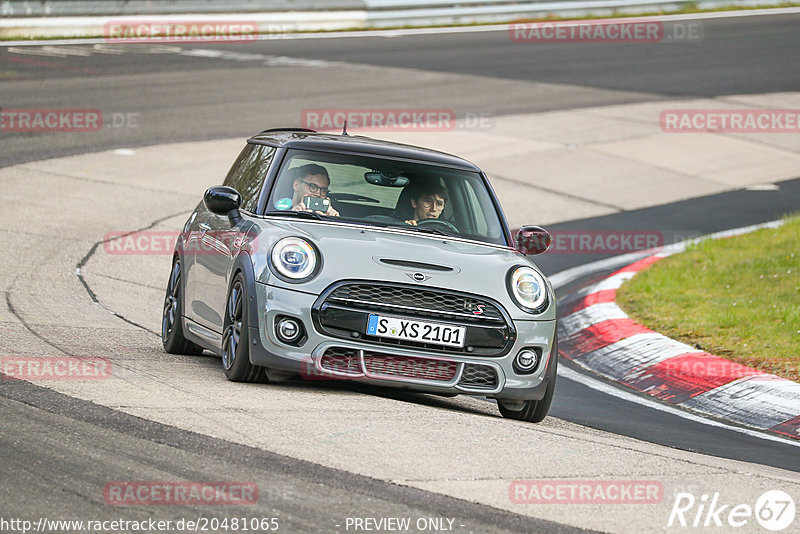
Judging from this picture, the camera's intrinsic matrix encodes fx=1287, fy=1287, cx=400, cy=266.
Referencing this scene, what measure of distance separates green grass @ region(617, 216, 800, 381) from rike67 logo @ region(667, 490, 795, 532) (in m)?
3.45

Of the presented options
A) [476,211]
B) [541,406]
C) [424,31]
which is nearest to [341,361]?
[541,406]

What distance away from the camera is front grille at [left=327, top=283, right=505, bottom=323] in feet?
22.3

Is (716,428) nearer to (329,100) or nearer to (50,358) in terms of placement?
(50,358)

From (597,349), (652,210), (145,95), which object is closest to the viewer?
(597,349)

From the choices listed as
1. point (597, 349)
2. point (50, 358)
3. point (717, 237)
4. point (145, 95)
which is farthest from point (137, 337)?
point (145, 95)

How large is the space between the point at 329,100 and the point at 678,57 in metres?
11.1

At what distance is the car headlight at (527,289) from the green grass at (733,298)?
7.92ft

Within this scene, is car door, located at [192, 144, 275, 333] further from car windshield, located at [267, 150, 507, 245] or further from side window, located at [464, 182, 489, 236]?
side window, located at [464, 182, 489, 236]

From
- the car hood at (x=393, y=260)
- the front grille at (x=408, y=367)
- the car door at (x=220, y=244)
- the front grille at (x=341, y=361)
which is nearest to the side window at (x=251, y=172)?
the car door at (x=220, y=244)

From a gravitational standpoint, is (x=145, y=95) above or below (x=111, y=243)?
above

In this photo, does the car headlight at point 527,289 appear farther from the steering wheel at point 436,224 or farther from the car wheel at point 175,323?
the car wheel at point 175,323

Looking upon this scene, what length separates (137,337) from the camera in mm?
9039

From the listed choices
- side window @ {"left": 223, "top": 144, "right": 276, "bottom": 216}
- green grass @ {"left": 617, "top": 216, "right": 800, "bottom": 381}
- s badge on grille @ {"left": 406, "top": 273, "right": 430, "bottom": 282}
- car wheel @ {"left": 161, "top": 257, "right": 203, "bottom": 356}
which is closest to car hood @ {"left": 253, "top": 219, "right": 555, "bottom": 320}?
s badge on grille @ {"left": 406, "top": 273, "right": 430, "bottom": 282}

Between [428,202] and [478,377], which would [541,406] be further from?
[428,202]
